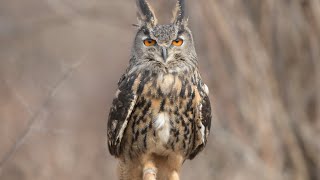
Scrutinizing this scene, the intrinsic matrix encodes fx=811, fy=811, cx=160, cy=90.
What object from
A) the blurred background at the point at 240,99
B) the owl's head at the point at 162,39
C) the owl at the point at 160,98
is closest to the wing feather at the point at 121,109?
the owl at the point at 160,98

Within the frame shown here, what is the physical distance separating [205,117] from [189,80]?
23 cm

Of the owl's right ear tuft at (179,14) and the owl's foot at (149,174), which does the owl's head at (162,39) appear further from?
the owl's foot at (149,174)

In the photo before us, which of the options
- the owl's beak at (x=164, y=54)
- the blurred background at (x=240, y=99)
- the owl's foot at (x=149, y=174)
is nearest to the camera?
the owl's beak at (x=164, y=54)

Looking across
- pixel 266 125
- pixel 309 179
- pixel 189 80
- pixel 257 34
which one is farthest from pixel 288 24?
pixel 189 80

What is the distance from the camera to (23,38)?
26.1 ft

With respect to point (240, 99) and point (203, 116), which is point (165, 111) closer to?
point (203, 116)

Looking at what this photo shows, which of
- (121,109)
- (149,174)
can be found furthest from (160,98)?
(149,174)

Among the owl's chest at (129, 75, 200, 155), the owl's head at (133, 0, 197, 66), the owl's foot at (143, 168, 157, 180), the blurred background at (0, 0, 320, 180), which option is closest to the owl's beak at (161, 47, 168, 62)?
the owl's head at (133, 0, 197, 66)

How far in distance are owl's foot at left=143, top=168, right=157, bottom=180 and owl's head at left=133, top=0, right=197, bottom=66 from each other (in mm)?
651

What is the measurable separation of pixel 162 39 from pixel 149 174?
81 centimetres

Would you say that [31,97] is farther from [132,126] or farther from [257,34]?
[132,126]

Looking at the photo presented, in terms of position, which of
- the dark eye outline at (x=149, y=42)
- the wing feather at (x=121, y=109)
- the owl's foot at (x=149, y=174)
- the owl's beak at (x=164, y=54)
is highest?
the dark eye outline at (x=149, y=42)

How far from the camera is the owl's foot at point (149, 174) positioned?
4.73 metres

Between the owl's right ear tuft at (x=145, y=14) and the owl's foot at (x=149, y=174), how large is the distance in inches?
33.7
